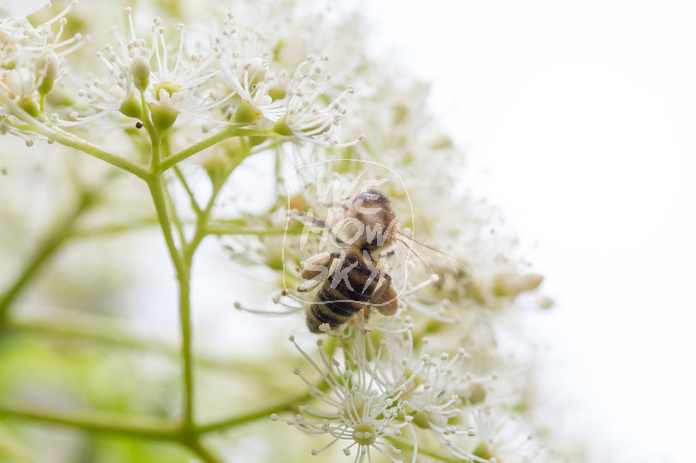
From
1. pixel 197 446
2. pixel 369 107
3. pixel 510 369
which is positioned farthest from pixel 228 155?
pixel 510 369

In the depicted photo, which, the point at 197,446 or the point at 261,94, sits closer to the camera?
the point at 261,94

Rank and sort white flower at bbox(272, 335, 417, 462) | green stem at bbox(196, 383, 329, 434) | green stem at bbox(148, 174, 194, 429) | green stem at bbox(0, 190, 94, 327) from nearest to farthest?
green stem at bbox(148, 174, 194, 429)
white flower at bbox(272, 335, 417, 462)
green stem at bbox(196, 383, 329, 434)
green stem at bbox(0, 190, 94, 327)

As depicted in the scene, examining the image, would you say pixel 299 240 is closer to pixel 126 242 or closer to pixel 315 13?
pixel 315 13

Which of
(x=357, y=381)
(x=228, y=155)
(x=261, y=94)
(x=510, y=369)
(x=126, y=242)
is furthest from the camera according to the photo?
(x=126, y=242)

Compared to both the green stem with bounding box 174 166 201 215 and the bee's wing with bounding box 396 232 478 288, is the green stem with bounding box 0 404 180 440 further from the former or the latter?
the bee's wing with bounding box 396 232 478 288

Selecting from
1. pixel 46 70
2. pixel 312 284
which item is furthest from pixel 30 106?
pixel 312 284

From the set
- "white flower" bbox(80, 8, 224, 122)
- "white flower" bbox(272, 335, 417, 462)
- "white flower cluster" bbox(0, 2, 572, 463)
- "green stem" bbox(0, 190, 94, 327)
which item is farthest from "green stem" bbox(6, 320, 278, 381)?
"white flower" bbox(80, 8, 224, 122)
